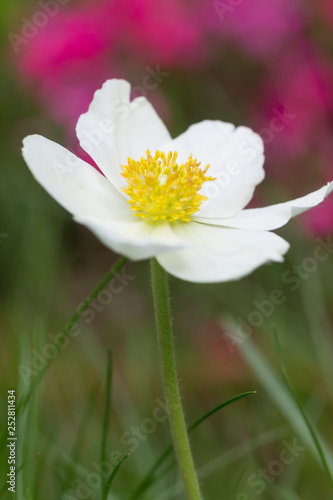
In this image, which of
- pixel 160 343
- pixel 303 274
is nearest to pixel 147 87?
pixel 303 274

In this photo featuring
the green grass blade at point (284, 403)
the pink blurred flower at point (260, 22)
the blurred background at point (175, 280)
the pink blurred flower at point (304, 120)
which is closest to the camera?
the green grass blade at point (284, 403)

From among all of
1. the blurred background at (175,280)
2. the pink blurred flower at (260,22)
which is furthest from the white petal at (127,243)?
the pink blurred flower at (260,22)

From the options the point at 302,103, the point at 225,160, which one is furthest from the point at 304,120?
the point at 225,160

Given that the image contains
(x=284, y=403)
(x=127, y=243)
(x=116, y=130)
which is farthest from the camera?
(x=284, y=403)

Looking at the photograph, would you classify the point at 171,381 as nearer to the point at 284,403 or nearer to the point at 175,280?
the point at 284,403

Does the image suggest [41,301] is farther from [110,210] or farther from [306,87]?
[110,210]

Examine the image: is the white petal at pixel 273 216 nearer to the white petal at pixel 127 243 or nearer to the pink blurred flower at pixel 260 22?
the white petal at pixel 127 243
